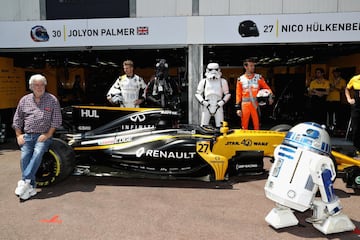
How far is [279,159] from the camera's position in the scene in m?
Answer: 2.71

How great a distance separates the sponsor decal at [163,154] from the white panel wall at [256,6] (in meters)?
4.11

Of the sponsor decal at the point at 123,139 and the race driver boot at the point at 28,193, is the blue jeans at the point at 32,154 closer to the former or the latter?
the race driver boot at the point at 28,193

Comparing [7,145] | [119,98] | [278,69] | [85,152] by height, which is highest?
[278,69]

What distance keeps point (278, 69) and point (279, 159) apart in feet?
41.3

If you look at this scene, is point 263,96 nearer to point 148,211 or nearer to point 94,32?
point 148,211

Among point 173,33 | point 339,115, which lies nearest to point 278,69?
point 339,115

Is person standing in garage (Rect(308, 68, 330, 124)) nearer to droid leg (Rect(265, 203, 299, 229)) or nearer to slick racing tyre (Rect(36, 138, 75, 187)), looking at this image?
droid leg (Rect(265, 203, 299, 229))

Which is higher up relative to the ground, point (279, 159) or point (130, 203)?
point (279, 159)

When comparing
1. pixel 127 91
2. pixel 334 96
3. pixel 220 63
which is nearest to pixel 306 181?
pixel 127 91

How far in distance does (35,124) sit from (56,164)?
53 cm

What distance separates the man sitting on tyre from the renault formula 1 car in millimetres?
193

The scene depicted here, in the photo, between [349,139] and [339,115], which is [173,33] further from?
[339,115]

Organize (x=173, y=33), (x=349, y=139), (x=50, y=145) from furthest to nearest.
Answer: (x=349, y=139), (x=173, y=33), (x=50, y=145)

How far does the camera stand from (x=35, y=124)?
3.59 m
